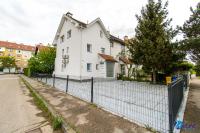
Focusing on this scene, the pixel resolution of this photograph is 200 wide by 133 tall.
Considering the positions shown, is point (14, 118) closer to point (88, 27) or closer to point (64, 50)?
point (88, 27)

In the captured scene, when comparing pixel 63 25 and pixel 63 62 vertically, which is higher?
pixel 63 25

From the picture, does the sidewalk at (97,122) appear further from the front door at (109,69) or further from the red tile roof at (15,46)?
the red tile roof at (15,46)

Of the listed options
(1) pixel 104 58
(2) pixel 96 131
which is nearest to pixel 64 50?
(1) pixel 104 58

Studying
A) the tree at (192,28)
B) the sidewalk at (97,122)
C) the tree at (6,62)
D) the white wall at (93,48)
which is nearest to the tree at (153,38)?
the tree at (192,28)

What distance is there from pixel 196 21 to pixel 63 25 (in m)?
19.7

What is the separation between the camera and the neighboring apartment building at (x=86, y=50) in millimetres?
18969

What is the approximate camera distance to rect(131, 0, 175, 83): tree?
46.6 feet

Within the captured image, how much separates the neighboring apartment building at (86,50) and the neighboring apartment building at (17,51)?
59.6m

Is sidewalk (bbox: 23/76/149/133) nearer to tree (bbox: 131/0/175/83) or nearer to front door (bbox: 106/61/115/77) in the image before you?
tree (bbox: 131/0/175/83)

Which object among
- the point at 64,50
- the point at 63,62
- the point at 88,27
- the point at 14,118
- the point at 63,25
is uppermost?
the point at 63,25

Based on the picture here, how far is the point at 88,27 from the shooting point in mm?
19859

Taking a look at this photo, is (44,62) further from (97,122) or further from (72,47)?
(97,122)

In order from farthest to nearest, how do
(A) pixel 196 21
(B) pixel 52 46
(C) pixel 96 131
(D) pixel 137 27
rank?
(B) pixel 52 46
(D) pixel 137 27
(A) pixel 196 21
(C) pixel 96 131

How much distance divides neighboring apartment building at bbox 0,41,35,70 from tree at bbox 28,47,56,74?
161 feet
